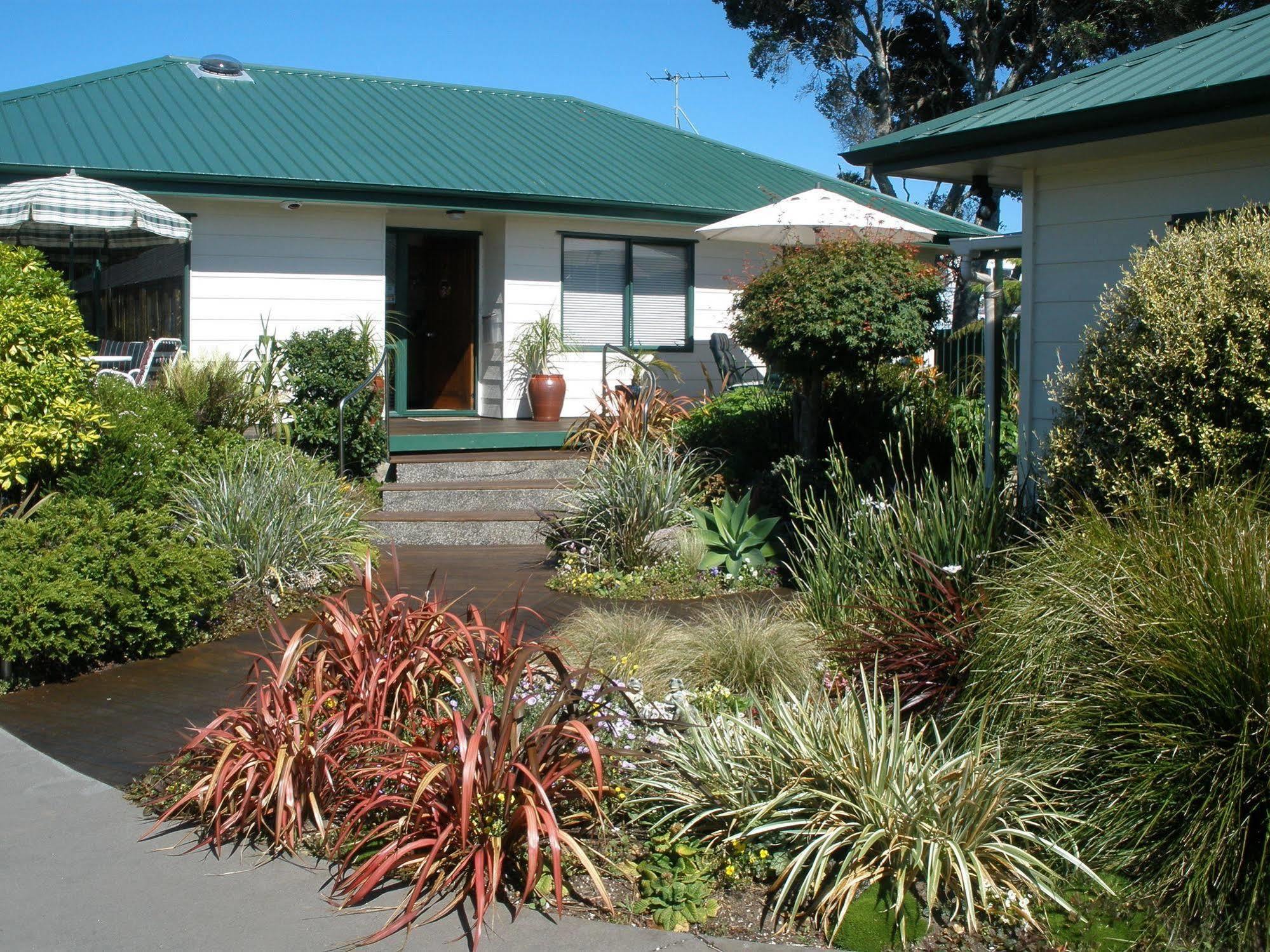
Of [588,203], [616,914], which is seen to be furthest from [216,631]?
[588,203]

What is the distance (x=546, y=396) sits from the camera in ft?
44.4

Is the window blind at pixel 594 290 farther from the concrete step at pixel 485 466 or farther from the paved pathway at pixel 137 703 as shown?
the paved pathway at pixel 137 703

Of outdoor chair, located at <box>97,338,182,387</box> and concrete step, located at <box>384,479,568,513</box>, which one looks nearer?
concrete step, located at <box>384,479,568,513</box>

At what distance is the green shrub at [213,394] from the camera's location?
404 inches

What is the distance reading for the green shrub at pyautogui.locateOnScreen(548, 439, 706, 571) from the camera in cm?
876

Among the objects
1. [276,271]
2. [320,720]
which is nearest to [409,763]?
[320,720]

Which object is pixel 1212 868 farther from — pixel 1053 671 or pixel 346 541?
pixel 346 541

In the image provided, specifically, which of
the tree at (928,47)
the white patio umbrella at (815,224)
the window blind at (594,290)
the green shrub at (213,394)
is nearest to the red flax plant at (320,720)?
the green shrub at (213,394)

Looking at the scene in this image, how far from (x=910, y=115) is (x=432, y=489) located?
2190 centimetres

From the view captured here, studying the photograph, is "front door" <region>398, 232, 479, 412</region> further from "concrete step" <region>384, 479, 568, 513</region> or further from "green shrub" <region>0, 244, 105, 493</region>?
"green shrub" <region>0, 244, 105, 493</region>

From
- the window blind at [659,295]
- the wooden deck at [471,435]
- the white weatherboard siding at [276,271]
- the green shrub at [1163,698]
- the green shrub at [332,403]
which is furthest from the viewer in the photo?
the window blind at [659,295]

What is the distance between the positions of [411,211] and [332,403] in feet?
11.7

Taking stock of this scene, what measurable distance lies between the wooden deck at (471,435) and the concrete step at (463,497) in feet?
2.91

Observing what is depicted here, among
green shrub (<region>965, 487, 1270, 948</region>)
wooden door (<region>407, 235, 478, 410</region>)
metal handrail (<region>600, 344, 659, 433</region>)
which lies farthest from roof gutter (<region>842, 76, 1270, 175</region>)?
wooden door (<region>407, 235, 478, 410</region>)
